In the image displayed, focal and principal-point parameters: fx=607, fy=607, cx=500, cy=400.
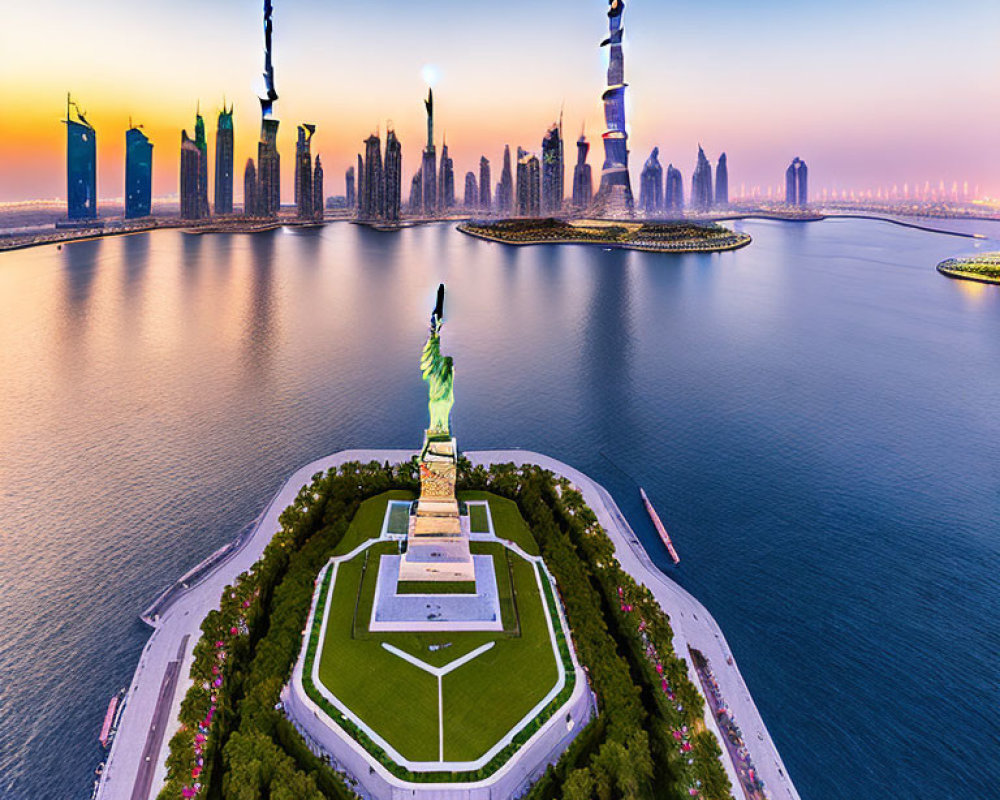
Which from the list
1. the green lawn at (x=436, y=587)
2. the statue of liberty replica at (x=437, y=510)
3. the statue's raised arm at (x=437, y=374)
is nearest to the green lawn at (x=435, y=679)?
the green lawn at (x=436, y=587)

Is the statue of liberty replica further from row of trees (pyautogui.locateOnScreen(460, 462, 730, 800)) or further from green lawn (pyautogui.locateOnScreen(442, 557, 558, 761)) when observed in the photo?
row of trees (pyautogui.locateOnScreen(460, 462, 730, 800))

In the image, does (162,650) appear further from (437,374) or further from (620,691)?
(620,691)

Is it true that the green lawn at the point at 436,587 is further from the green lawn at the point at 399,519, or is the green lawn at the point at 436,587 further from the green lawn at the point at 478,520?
the green lawn at the point at 478,520

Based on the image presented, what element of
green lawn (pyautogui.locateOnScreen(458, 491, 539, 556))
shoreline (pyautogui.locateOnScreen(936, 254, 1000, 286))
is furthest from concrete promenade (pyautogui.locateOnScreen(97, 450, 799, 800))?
shoreline (pyautogui.locateOnScreen(936, 254, 1000, 286))

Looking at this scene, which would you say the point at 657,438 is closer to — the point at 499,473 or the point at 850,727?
the point at 499,473

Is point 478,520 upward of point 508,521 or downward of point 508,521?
upward

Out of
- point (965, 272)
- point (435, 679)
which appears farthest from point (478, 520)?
point (965, 272)
